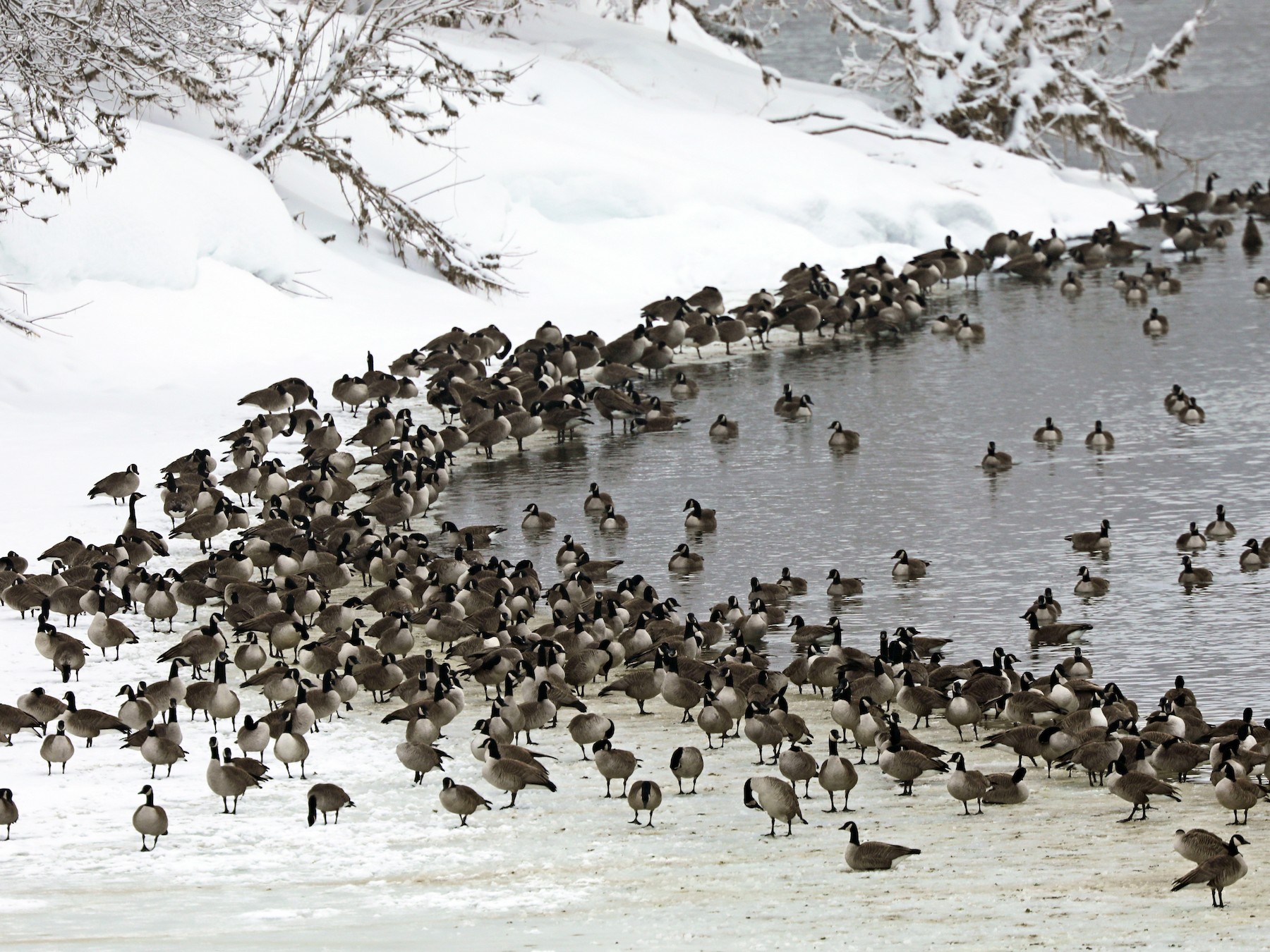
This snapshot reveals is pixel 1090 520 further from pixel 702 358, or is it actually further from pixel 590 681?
pixel 702 358

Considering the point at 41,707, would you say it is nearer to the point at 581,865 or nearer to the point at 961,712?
the point at 581,865

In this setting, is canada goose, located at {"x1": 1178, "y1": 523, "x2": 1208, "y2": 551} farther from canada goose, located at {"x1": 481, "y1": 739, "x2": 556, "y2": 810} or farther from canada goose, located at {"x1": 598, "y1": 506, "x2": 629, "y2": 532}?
canada goose, located at {"x1": 481, "y1": 739, "x2": 556, "y2": 810}

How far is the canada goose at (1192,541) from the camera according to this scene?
69.3ft

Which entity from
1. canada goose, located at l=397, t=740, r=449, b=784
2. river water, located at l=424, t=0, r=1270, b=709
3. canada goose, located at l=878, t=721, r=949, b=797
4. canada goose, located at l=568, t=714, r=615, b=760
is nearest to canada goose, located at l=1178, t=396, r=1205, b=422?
river water, located at l=424, t=0, r=1270, b=709

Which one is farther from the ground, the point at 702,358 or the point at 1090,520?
the point at 702,358

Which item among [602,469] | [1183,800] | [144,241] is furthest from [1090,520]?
[144,241]

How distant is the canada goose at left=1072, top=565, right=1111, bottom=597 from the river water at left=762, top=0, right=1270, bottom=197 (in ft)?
105

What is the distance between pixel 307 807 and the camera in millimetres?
13641

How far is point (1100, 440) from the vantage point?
1039 inches

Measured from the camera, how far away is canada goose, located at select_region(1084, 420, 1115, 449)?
2636cm

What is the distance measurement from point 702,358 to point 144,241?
34.2ft

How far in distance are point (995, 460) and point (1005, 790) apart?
1202 centimetres

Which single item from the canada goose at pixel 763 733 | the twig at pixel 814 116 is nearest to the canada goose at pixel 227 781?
the canada goose at pixel 763 733

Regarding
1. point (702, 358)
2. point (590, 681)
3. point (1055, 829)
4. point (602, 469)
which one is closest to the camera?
point (1055, 829)
